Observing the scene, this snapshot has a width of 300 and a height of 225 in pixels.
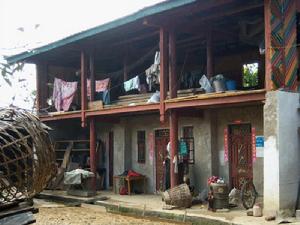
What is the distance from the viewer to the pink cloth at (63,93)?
20.0 meters

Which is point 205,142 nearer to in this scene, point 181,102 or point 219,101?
point 181,102

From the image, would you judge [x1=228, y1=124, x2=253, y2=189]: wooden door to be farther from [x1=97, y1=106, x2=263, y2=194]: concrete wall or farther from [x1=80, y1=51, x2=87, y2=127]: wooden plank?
[x1=80, y1=51, x2=87, y2=127]: wooden plank

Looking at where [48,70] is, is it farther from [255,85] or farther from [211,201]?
[211,201]

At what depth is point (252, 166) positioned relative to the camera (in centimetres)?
1532

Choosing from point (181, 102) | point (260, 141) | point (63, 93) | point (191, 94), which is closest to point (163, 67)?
point (191, 94)

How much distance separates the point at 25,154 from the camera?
6.79m

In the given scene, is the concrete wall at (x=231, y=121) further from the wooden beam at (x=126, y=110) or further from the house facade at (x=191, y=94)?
the wooden beam at (x=126, y=110)

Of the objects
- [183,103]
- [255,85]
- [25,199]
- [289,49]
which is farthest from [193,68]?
[25,199]

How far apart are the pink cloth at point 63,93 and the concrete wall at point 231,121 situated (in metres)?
6.43

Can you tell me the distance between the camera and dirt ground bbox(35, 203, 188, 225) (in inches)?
535

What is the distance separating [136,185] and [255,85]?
5953mm

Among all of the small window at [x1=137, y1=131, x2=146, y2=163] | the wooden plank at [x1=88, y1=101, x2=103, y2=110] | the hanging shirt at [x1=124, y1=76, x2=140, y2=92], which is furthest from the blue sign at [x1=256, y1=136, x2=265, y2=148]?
the wooden plank at [x1=88, y1=101, x2=103, y2=110]

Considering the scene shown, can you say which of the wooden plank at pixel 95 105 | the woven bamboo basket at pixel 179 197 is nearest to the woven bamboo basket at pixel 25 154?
the woven bamboo basket at pixel 179 197

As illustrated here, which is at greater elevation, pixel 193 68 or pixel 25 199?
pixel 193 68
